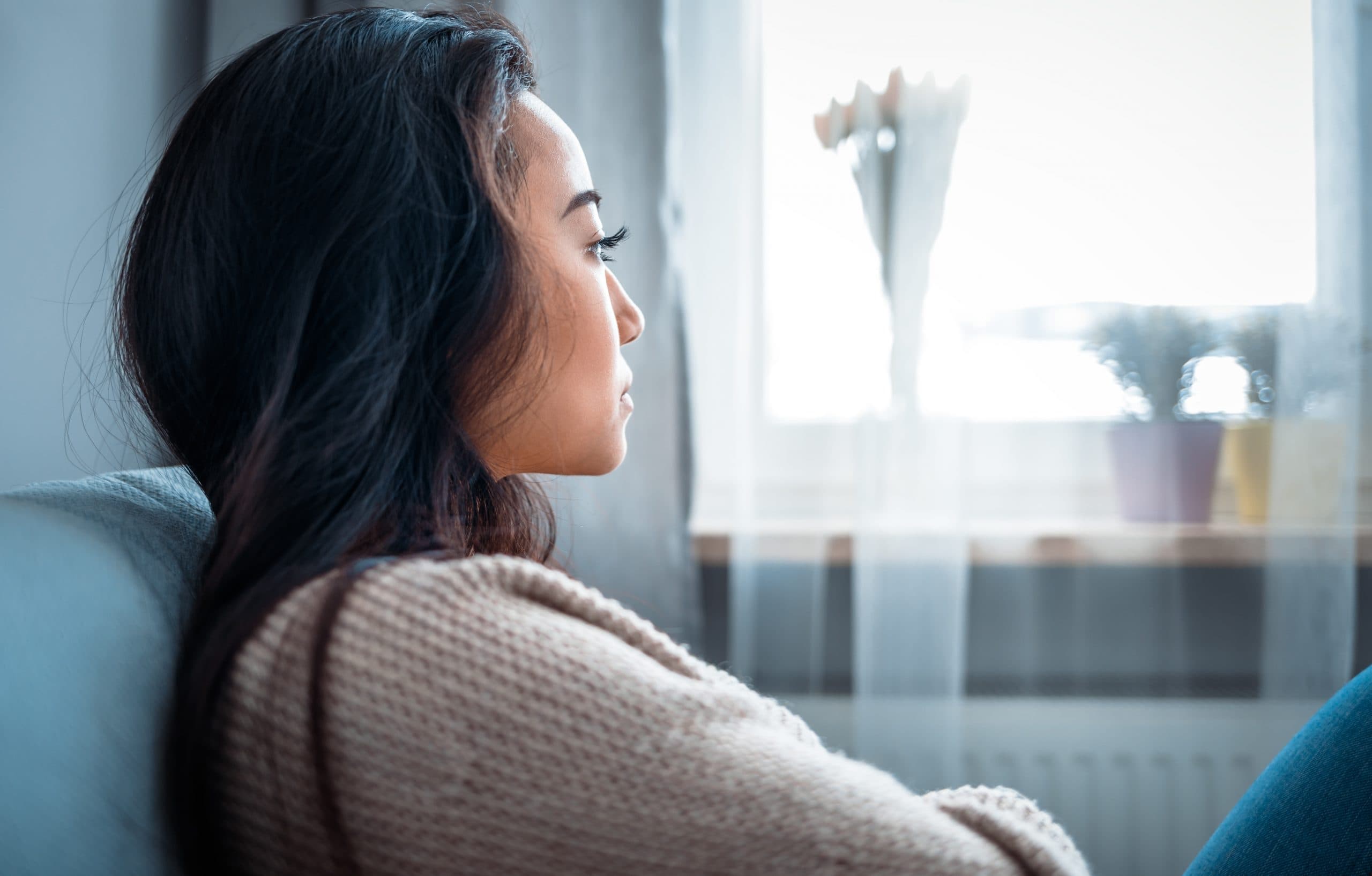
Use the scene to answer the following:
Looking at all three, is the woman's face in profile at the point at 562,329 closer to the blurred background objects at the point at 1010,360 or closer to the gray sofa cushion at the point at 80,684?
the gray sofa cushion at the point at 80,684

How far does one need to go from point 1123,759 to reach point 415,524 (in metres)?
1.09

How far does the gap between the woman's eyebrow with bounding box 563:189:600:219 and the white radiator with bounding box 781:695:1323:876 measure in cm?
81

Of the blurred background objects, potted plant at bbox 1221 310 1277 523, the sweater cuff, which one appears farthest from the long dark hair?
potted plant at bbox 1221 310 1277 523

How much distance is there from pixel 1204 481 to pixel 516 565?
3.63 feet

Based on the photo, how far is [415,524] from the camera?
46 cm

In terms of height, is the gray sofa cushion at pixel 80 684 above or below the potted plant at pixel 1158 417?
below

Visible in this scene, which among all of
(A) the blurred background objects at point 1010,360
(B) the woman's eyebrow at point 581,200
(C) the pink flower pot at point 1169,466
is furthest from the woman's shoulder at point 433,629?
(C) the pink flower pot at point 1169,466

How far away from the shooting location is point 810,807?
36cm

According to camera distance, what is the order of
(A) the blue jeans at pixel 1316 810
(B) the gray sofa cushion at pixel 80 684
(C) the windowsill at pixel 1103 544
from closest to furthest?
(B) the gray sofa cushion at pixel 80 684 < (A) the blue jeans at pixel 1316 810 < (C) the windowsill at pixel 1103 544

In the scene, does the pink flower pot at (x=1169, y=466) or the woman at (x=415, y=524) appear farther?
the pink flower pot at (x=1169, y=466)

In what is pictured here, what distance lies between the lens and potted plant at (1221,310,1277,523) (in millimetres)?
1200

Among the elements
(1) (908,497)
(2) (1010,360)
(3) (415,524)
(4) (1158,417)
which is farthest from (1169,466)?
(3) (415,524)

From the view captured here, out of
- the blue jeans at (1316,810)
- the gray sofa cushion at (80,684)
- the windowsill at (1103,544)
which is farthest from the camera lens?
the windowsill at (1103,544)

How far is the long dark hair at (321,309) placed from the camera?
423 millimetres
